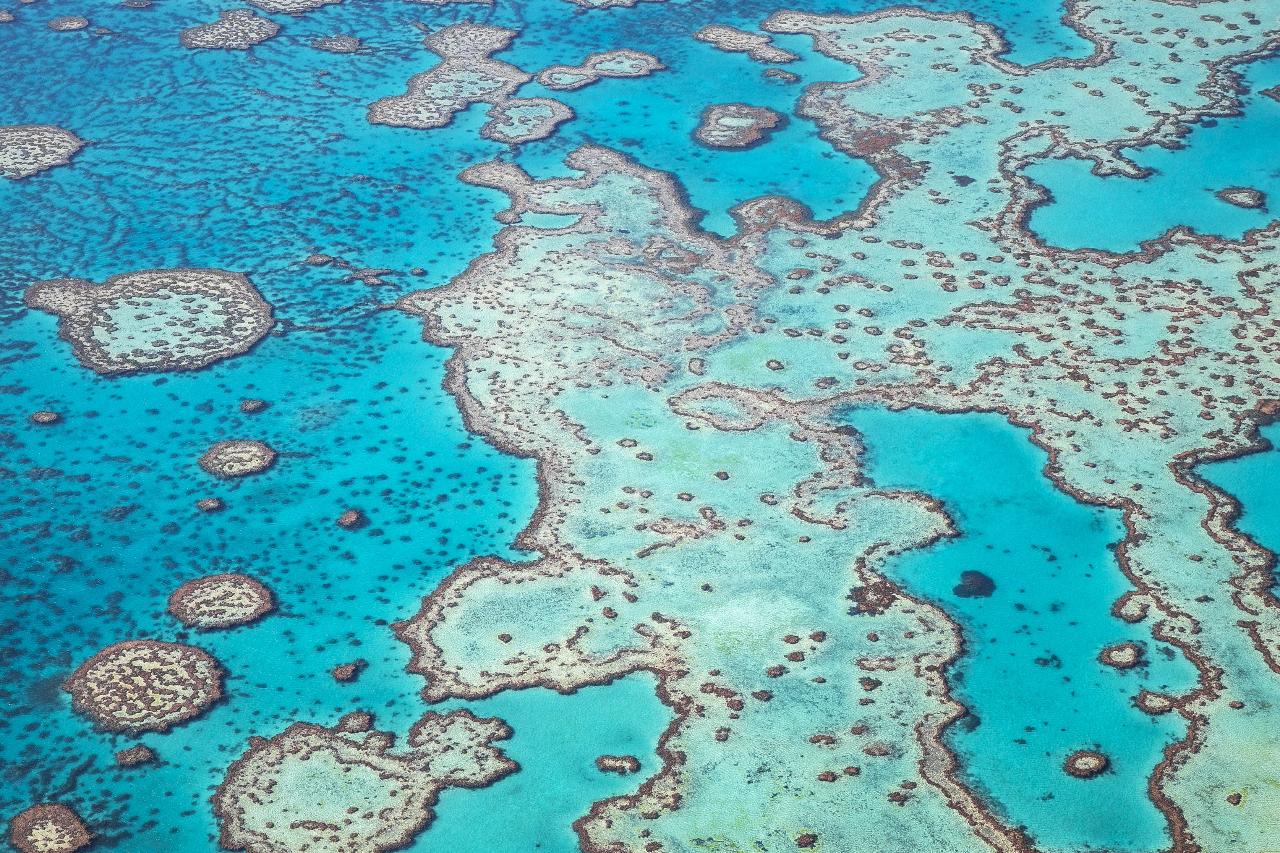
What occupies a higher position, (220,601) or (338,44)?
(338,44)

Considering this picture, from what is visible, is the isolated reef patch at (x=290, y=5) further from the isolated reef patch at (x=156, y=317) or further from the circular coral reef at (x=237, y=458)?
the circular coral reef at (x=237, y=458)

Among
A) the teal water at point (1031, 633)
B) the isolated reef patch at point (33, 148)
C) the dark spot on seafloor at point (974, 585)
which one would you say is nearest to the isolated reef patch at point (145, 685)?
A: the teal water at point (1031, 633)

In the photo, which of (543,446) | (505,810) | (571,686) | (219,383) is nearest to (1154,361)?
(543,446)

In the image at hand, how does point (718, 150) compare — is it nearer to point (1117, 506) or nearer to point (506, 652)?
point (1117, 506)

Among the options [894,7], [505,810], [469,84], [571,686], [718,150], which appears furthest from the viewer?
[894,7]

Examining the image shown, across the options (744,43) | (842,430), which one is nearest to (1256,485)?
(842,430)

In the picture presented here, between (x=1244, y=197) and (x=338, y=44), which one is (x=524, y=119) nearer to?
(x=338, y=44)
